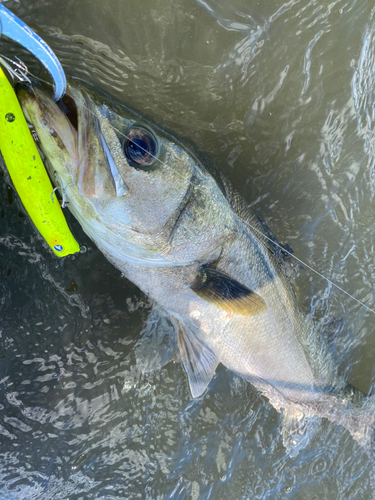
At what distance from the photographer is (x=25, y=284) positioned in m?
2.53

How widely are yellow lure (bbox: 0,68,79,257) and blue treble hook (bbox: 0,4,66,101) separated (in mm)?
189

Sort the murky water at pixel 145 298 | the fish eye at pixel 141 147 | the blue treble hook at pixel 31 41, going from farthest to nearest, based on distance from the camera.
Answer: the murky water at pixel 145 298
the fish eye at pixel 141 147
the blue treble hook at pixel 31 41

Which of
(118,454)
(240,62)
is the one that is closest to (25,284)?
A: (118,454)

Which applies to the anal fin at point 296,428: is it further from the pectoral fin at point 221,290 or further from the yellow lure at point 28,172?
the yellow lure at point 28,172

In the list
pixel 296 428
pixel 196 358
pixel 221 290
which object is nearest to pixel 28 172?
pixel 221 290

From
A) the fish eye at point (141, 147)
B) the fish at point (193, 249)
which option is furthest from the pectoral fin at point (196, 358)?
the fish eye at point (141, 147)

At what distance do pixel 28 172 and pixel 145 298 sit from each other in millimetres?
1317

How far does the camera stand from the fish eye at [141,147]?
6.16 feet

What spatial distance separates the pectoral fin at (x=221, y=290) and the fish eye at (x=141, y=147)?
2.48 feet

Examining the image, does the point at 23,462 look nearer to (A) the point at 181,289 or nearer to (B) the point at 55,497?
(B) the point at 55,497

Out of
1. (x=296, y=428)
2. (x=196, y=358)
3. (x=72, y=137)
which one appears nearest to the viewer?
(x=72, y=137)

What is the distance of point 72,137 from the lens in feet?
5.76

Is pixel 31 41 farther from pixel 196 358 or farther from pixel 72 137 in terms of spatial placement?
pixel 196 358

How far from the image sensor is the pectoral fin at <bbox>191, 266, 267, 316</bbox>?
2.25 meters
